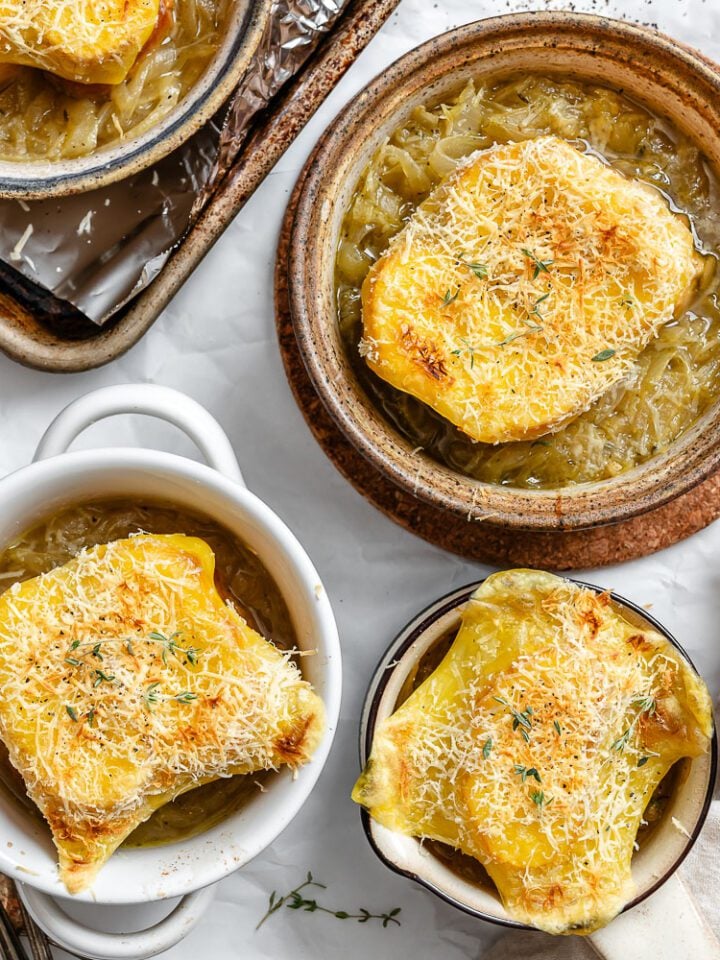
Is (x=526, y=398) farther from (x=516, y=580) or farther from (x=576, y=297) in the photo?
(x=516, y=580)

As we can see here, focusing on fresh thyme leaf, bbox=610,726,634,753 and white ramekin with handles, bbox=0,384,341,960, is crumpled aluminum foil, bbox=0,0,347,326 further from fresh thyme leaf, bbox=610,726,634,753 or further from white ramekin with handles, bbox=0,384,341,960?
fresh thyme leaf, bbox=610,726,634,753

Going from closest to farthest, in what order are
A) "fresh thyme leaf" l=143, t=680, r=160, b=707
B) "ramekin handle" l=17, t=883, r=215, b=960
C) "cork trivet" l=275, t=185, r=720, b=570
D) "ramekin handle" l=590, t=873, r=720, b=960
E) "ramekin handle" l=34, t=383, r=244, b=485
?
"fresh thyme leaf" l=143, t=680, r=160, b=707, "ramekin handle" l=34, t=383, r=244, b=485, "ramekin handle" l=17, t=883, r=215, b=960, "ramekin handle" l=590, t=873, r=720, b=960, "cork trivet" l=275, t=185, r=720, b=570

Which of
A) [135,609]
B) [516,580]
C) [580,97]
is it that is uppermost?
[580,97]

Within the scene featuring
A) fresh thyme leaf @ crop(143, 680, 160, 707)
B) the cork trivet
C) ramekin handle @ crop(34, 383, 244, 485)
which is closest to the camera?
fresh thyme leaf @ crop(143, 680, 160, 707)

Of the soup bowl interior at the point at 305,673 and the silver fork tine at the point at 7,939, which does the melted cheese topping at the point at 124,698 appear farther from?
the silver fork tine at the point at 7,939

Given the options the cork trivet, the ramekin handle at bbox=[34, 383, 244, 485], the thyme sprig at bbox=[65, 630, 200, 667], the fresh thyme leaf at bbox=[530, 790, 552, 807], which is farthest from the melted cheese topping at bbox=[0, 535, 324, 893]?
the cork trivet

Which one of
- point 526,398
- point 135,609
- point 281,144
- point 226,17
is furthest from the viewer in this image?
point 281,144

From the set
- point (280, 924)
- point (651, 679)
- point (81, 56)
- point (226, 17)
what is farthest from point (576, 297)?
point (280, 924)
